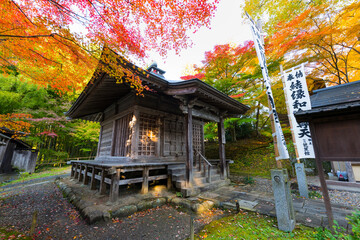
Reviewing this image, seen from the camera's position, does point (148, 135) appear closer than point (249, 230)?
No

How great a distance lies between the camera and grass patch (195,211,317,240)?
10.3ft

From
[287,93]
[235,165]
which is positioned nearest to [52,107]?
[235,165]

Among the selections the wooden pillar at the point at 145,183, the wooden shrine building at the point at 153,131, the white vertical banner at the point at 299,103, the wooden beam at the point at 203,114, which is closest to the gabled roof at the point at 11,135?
the wooden shrine building at the point at 153,131

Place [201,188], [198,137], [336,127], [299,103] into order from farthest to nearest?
[198,137] → [299,103] → [201,188] → [336,127]

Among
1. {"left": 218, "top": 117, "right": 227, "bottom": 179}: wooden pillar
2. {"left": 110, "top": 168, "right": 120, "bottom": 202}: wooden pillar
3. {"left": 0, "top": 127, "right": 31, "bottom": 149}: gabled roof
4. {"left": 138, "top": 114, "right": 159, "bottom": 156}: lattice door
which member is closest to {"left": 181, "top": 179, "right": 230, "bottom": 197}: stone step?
{"left": 218, "top": 117, "right": 227, "bottom": 179}: wooden pillar

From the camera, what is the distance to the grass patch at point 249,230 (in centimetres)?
315

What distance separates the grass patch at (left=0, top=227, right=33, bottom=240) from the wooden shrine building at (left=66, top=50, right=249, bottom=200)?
1977 millimetres

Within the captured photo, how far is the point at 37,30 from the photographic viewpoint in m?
5.04

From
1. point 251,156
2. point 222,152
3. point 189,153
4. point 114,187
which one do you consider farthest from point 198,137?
point 114,187

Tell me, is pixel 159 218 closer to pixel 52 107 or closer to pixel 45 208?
pixel 45 208

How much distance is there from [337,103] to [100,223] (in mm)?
6481

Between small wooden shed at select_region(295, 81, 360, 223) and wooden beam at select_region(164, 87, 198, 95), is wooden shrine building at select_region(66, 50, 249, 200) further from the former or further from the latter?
small wooden shed at select_region(295, 81, 360, 223)

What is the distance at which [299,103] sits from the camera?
6.41m

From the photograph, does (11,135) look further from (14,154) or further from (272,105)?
(272,105)
